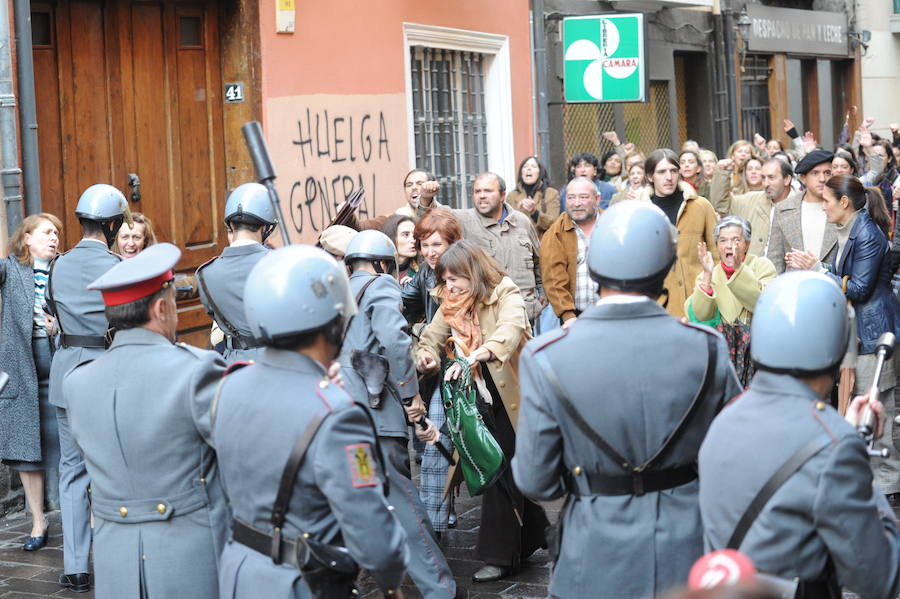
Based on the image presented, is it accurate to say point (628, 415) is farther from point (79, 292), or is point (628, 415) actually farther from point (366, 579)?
point (79, 292)

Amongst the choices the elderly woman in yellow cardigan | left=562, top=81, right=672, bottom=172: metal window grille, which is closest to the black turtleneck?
the elderly woman in yellow cardigan

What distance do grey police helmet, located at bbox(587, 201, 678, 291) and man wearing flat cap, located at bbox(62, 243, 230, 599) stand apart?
3.95 feet

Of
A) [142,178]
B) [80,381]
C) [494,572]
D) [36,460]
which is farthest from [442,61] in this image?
[80,381]

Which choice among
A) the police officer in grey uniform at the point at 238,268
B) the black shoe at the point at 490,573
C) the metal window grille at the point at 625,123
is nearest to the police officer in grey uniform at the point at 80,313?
the police officer in grey uniform at the point at 238,268

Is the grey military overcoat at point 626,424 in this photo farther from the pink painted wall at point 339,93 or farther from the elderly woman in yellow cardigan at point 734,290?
the pink painted wall at point 339,93

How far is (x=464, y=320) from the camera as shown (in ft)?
21.4

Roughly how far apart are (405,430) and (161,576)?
92.5 inches

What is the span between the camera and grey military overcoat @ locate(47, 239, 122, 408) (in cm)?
669

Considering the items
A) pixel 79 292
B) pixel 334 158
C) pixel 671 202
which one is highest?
pixel 334 158

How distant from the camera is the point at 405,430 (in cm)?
617

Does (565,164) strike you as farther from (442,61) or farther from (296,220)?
(296,220)

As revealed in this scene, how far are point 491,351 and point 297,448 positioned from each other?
10.1 feet

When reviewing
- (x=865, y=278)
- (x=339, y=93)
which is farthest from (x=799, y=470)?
(x=339, y=93)

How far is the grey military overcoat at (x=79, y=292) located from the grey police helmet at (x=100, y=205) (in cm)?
13
